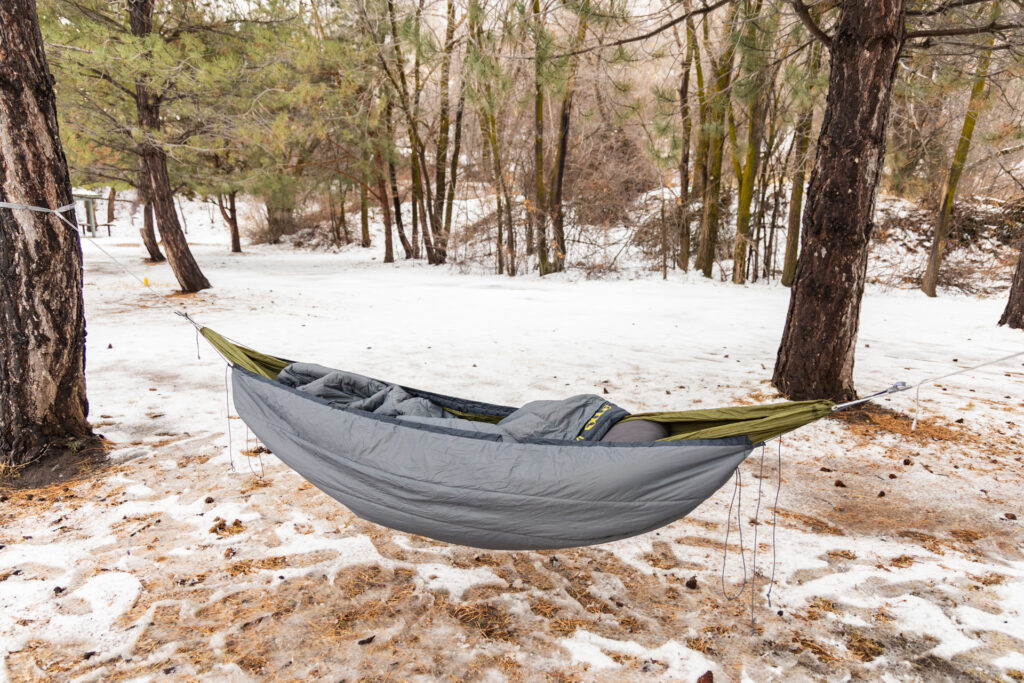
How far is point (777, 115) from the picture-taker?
736 cm

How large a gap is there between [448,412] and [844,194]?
2.25 m

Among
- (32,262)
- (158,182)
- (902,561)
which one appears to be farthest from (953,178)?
(158,182)

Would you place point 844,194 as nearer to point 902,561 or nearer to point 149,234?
point 902,561

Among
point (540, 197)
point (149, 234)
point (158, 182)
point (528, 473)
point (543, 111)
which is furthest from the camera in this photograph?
point (149, 234)

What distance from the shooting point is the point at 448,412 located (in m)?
1.91

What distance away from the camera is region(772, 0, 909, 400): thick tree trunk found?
97.4 inches

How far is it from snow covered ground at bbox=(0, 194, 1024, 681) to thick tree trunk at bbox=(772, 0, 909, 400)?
0.41 metres

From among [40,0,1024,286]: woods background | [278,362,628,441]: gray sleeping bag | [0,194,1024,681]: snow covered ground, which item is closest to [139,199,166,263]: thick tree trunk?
[40,0,1024,286]: woods background

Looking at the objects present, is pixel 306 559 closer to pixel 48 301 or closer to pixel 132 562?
pixel 132 562

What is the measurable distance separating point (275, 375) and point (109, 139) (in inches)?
256

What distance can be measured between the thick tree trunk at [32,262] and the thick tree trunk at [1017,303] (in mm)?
7212

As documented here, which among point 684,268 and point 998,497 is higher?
point 684,268

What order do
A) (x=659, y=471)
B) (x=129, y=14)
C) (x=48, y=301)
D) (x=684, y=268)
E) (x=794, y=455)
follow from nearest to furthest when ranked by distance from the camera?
(x=659, y=471)
(x=48, y=301)
(x=794, y=455)
(x=129, y=14)
(x=684, y=268)

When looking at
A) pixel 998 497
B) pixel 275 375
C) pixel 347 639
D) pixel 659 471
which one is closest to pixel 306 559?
pixel 347 639
